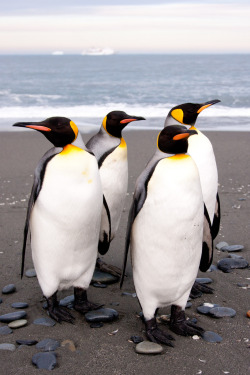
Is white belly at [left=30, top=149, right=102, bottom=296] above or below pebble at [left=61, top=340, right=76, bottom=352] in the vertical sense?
above

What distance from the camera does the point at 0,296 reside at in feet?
13.4

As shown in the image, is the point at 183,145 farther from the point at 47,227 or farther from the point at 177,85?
the point at 177,85

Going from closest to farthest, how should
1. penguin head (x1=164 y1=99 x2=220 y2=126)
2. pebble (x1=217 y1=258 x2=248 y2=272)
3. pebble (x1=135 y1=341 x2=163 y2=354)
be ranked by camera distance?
pebble (x1=135 y1=341 x2=163 y2=354), penguin head (x1=164 y1=99 x2=220 y2=126), pebble (x1=217 y1=258 x2=248 y2=272)

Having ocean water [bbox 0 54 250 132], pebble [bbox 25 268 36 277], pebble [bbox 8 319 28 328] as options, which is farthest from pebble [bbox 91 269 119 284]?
ocean water [bbox 0 54 250 132]

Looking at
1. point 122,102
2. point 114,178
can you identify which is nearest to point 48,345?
point 114,178

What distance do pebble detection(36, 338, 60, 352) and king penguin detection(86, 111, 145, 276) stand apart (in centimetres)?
125

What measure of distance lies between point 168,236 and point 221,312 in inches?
32.4

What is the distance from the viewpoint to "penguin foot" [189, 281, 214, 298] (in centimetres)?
405

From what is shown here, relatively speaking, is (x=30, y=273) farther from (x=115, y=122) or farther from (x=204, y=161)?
(x=204, y=161)

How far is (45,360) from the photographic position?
304 centimetres

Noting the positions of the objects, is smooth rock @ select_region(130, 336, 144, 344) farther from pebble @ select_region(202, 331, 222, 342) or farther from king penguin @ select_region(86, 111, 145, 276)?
king penguin @ select_region(86, 111, 145, 276)

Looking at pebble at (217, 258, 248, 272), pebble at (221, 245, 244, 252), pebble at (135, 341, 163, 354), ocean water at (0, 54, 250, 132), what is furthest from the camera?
ocean water at (0, 54, 250, 132)

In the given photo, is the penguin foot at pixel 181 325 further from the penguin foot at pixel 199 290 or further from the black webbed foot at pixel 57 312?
the black webbed foot at pixel 57 312

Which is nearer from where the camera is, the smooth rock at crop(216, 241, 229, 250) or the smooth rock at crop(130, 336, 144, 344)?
the smooth rock at crop(130, 336, 144, 344)
